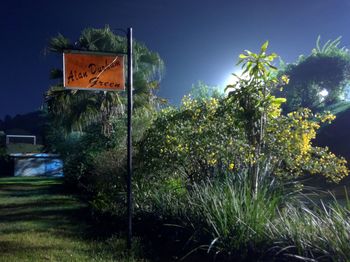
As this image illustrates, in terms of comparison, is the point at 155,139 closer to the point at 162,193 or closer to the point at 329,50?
the point at 162,193

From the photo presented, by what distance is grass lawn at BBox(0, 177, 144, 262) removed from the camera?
6891 mm

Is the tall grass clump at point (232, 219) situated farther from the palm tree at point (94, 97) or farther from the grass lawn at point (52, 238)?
the palm tree at point (94, 97)

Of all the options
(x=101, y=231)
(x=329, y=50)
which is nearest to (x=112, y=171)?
(x=101, y=231)

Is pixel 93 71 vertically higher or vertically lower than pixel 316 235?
higher

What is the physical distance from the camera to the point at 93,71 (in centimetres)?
687

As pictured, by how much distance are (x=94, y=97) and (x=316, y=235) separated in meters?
13.0

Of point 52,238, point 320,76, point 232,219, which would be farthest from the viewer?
point 320,76

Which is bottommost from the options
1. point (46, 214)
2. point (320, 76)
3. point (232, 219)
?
point (46, 214)

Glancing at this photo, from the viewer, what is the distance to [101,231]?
29.4 ft

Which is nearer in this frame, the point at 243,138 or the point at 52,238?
the point at 243,138

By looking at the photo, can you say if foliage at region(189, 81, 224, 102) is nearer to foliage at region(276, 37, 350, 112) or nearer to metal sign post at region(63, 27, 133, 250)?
metal sign post at region(63, 27, 133, 250)

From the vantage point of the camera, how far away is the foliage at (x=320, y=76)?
35.2m

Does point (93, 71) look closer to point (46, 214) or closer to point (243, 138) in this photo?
point (243, 138)

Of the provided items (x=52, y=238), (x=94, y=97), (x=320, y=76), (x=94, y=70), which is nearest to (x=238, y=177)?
(x=94, y=70)
